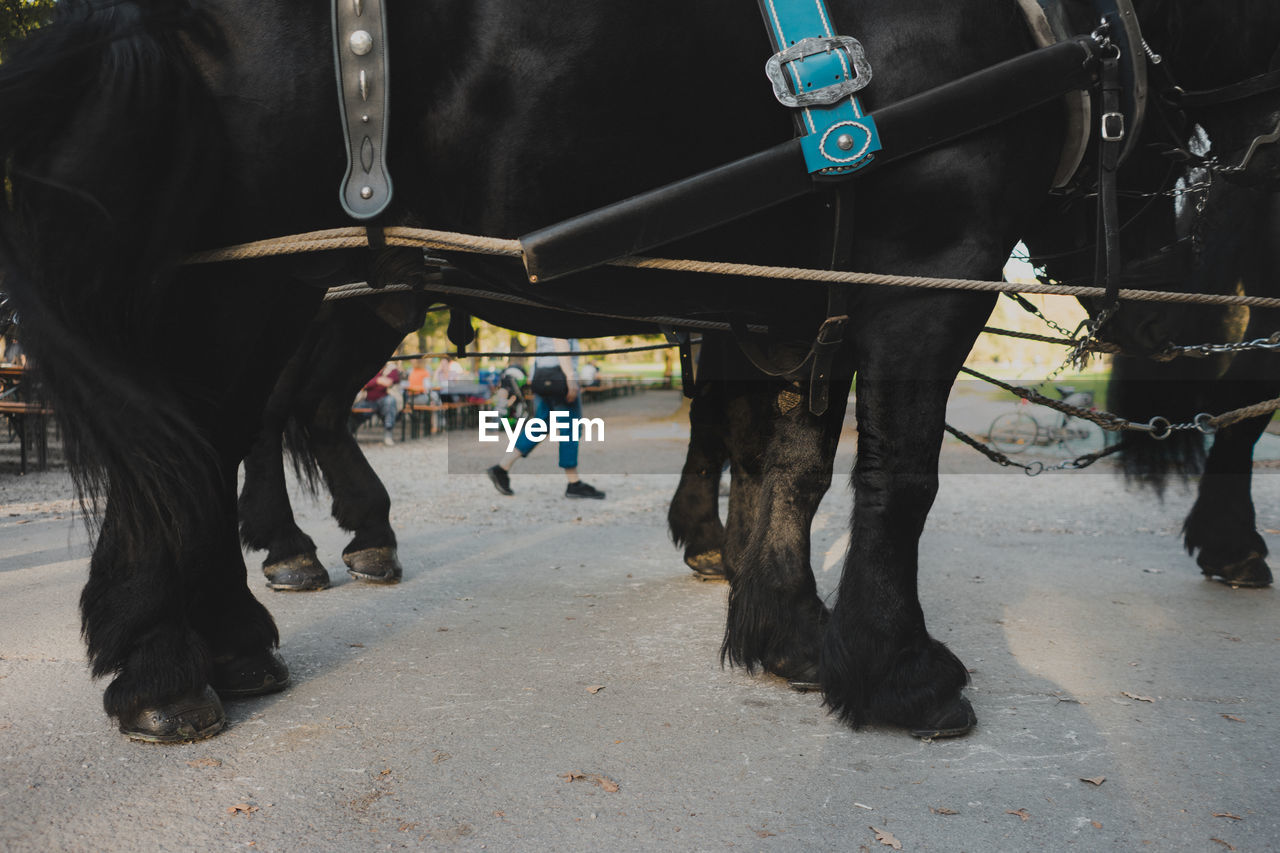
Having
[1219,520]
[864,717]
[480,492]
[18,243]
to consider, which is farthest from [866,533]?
[480,492]

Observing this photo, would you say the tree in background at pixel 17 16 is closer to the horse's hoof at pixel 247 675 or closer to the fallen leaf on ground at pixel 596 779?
the horse's hoof at pixel 247 675

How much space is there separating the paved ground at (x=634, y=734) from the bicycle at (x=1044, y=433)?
8.94m

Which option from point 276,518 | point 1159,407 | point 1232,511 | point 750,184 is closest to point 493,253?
point 750,184

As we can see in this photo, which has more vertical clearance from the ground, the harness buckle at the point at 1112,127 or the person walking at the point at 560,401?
the harness buckle at the point at 1112,127

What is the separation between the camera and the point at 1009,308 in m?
17.3

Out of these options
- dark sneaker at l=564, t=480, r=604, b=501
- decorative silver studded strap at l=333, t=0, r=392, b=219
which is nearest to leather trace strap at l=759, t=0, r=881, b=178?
decorative silver studded strap at l=333, t=0, r=392, b=219

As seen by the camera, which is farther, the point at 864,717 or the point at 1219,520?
the point at 1219,520

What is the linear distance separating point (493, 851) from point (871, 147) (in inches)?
67.7

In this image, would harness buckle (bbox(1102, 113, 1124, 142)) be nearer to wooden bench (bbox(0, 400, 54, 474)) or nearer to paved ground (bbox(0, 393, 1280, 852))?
paved ground (bbox(0, 393, 1280, 852))

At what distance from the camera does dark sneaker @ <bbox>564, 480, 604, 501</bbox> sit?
8195mm

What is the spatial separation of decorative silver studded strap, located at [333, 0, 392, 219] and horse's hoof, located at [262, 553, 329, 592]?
2.47 meters

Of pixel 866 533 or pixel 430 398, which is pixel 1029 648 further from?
pixel 430 398

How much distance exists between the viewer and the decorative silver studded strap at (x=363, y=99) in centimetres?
215

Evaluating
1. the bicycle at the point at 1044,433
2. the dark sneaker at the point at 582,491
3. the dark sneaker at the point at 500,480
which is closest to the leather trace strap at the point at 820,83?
the dark sneaker at the point at 582,491
